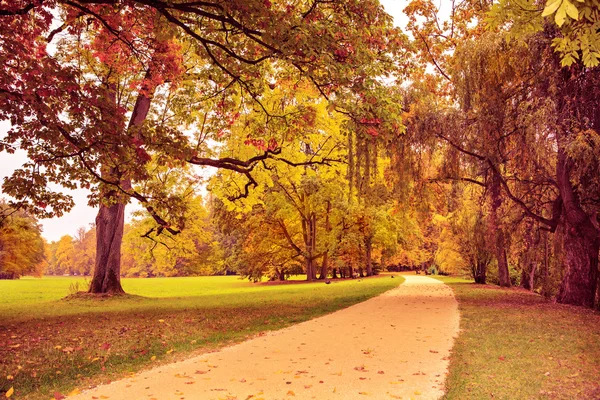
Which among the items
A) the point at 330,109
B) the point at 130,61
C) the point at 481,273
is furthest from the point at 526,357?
the point at 481,273

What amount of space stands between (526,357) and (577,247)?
26.4ft

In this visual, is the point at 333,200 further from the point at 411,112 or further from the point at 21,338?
the point at 21,338

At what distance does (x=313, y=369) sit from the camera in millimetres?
5223

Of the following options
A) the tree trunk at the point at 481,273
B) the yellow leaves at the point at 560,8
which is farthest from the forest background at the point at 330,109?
the tree trunk at the point at 481,273

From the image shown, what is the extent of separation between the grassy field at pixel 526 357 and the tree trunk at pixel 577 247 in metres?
2.23

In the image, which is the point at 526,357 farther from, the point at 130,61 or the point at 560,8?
the point at 130,61

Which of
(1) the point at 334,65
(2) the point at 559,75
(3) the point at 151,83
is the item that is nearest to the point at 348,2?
(1) the point at 334,65

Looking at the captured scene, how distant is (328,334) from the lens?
25.5ft

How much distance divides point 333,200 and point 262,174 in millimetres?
9779

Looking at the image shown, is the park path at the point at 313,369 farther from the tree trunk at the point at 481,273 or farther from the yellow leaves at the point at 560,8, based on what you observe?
the tree trunk at the point at 481,273

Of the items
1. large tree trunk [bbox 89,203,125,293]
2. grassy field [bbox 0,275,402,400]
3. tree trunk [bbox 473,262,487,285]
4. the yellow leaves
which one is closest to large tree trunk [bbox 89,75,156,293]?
large tree trunk [bbox 89,203,125,293]

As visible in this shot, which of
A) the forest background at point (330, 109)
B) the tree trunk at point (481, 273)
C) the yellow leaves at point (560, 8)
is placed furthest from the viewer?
the tree trunk at point (481, 273)

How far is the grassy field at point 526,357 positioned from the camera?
14.3 ft

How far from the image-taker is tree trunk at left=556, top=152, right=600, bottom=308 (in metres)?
11.8
